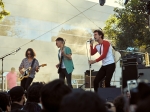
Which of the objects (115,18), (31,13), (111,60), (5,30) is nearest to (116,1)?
(115,18)

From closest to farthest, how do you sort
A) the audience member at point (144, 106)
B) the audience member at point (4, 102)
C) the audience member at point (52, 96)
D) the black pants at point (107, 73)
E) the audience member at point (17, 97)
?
1. the audience member at point (144, 106)
2. the audience member at point (52, 96)
3. the audience member at point (4, 102)
4. the audience member at point (17, 97)
5. the black pants at point (107, 73)

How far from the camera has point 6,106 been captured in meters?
3.41

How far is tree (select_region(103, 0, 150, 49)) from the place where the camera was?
1925 cm

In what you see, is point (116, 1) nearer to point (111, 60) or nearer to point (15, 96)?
point (111, 60)

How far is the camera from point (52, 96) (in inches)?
79.4

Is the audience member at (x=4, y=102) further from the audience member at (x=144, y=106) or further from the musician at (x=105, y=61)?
the musician at (x=105, y=61)

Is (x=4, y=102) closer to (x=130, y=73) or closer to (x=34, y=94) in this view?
(x=34, y=94)

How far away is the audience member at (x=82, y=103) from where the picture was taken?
1.37m

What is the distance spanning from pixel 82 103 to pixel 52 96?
649 millimetres

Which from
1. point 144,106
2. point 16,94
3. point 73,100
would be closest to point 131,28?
point 16,94

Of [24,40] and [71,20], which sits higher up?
[71,20]

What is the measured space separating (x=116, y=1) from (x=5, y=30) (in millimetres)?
7596

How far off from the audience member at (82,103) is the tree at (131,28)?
696 inches

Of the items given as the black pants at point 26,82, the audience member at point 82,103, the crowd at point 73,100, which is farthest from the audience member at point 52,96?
the black pants at point 26,82
